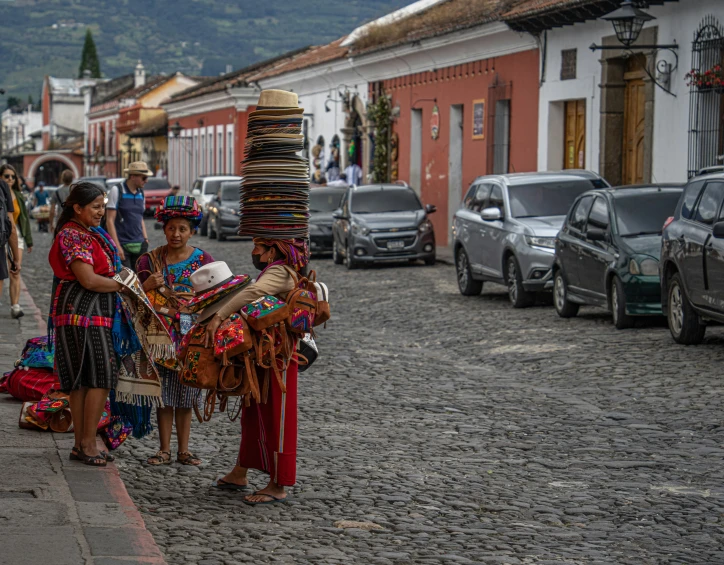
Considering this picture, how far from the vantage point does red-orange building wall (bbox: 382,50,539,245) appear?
2573 cm

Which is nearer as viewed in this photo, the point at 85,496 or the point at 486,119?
the point at 85,496

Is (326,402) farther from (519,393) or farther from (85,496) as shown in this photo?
(85,496)

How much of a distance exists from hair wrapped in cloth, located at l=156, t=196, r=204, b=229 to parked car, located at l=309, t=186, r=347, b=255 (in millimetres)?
20219

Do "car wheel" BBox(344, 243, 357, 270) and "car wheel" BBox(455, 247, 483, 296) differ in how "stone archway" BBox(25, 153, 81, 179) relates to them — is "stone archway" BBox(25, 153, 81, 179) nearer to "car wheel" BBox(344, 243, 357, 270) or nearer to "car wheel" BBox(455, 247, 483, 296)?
"car wheel" BBox(344, 243, 357, 270)

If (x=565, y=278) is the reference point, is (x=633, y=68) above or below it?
above

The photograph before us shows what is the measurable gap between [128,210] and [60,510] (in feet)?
25.6

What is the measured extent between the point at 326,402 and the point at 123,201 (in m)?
4.61

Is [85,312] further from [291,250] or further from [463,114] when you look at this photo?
[463,114]

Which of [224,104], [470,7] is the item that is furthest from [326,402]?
[224,104]

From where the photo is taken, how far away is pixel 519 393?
34.1 feet

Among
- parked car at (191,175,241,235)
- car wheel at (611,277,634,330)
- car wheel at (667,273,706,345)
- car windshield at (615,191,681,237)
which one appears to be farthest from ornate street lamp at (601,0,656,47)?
parked car at (191,175,241,235)

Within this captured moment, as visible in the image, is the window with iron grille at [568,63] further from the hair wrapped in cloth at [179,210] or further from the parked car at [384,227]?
the hair wrapped in cloth at [179,210]

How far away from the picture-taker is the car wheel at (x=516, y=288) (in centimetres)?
1683

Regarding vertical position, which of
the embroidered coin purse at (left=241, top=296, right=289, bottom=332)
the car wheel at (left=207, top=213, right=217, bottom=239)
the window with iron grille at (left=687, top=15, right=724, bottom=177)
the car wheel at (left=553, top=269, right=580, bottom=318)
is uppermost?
the window with iron grille at (left=687, top=15, right=724, bottom=177)
